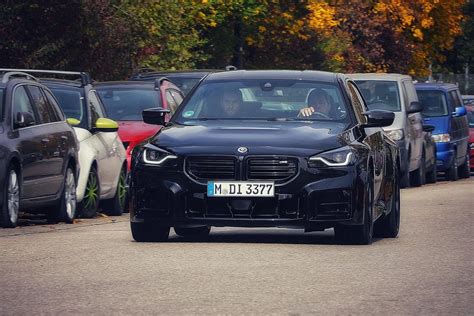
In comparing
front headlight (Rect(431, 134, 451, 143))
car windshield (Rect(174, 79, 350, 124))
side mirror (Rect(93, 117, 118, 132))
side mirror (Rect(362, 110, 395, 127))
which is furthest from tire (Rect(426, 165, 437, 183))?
car windshield (Rect(174, 79, 350, 124))

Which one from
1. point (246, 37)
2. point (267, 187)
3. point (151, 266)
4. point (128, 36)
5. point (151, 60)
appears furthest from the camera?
point (246, 37)

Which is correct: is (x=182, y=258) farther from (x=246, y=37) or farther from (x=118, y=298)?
(x=246, y=37)

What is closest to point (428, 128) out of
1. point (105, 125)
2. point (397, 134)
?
point (397, 134)

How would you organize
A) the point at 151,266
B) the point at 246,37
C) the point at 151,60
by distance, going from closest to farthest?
1. the point at 151,266
2. the point at 151,60
3. the point at 246,37

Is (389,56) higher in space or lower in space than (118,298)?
lower

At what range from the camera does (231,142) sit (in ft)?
45.5

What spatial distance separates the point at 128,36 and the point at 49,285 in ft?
66.1

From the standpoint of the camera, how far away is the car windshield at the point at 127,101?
22.9 m

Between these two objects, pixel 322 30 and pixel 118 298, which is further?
pixel 322 30

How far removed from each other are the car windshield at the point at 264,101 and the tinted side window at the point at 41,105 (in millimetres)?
2958

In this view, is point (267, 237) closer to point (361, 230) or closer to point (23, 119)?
point (361, 230)

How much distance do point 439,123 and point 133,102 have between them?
11.3 m

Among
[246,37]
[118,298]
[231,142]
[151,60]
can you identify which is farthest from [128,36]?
[118,298]

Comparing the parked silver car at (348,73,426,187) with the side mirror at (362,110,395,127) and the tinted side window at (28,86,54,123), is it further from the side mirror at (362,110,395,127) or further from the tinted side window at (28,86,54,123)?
the side mirror at (362,110,395,127)
